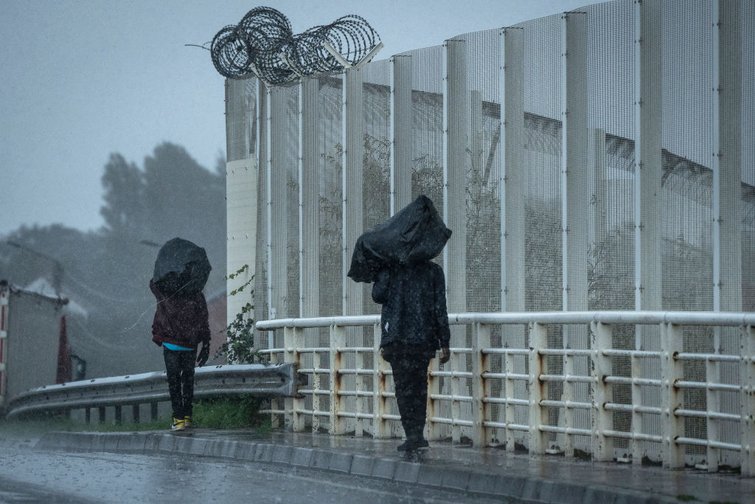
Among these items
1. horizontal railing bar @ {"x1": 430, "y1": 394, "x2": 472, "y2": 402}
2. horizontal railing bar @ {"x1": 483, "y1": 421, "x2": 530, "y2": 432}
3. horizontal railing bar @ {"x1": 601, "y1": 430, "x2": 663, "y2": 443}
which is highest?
horizontal railing bar @ {"x1": 430, "y1": 394, "x2": 472, "y2": 402}

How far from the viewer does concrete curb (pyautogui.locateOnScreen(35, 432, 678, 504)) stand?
9.29 metres

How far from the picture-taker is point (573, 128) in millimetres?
13078

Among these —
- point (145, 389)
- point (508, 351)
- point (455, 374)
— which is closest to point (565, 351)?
point (508, 351)

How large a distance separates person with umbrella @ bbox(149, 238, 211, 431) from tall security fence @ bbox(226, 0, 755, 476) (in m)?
1.40

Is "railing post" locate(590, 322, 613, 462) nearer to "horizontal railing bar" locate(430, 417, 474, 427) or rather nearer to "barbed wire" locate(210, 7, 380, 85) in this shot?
"horizontal railing bar" locate(430, 417, 474, 427)

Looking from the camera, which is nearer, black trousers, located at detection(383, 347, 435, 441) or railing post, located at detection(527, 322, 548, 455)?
railing post, located at detection(527, 322, 548, 455)

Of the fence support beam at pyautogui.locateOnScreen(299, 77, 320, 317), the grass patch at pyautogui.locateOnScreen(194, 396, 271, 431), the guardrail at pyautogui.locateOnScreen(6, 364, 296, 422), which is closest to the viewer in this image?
the guardrail at pyautogui.locateOnScreen(6, 364, 296, 422)

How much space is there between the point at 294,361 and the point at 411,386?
3.60 meters

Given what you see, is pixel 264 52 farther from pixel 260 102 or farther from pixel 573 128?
pixel 573 128

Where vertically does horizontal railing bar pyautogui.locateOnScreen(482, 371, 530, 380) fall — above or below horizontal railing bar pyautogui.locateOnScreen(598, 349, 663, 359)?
below

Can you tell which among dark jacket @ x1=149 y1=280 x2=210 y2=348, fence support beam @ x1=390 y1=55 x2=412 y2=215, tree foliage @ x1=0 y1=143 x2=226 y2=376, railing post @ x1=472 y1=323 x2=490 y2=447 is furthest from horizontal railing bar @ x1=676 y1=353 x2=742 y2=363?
tree foliage @ x1=0 y1=143 x2=226 y2=376

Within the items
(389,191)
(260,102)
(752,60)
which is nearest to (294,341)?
(389,191)

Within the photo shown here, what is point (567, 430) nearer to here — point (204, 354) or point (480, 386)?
point (480, 386)

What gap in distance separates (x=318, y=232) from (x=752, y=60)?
6962 mm
